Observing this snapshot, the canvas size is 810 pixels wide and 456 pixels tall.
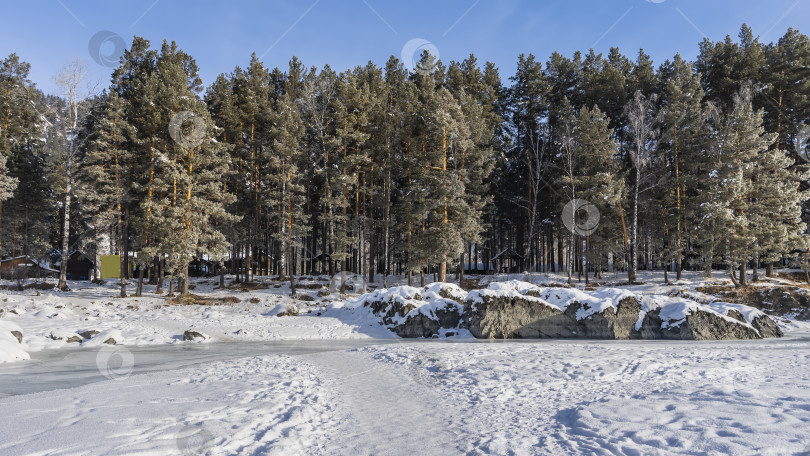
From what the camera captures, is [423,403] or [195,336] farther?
[195,336]

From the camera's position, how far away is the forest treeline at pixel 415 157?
26375mm

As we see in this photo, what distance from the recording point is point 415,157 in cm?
2933

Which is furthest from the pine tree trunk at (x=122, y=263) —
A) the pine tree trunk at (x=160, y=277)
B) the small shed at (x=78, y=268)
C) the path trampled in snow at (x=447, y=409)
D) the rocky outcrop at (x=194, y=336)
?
the path trampled in snow at (x=447, y=409)

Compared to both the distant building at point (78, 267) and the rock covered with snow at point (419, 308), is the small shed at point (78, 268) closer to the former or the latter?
the distant building at point (78, 267)

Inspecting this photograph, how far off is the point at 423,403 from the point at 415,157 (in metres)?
23.6

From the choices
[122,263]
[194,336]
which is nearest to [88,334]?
[194,336]

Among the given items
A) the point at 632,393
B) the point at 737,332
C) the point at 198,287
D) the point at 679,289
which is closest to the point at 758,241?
the point at 679,289

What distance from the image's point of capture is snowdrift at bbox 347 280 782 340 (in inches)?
648

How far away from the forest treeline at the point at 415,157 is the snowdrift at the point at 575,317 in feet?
28.8

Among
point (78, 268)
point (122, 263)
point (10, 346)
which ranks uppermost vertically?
point (122, 263)

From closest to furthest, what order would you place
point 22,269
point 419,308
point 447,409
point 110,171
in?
point 447,409, point 419,308, point 110,171, point 22,269

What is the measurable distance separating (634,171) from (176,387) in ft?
121

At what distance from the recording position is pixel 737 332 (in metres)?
16.0

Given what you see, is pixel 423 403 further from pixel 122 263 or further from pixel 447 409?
pixel 122 263
